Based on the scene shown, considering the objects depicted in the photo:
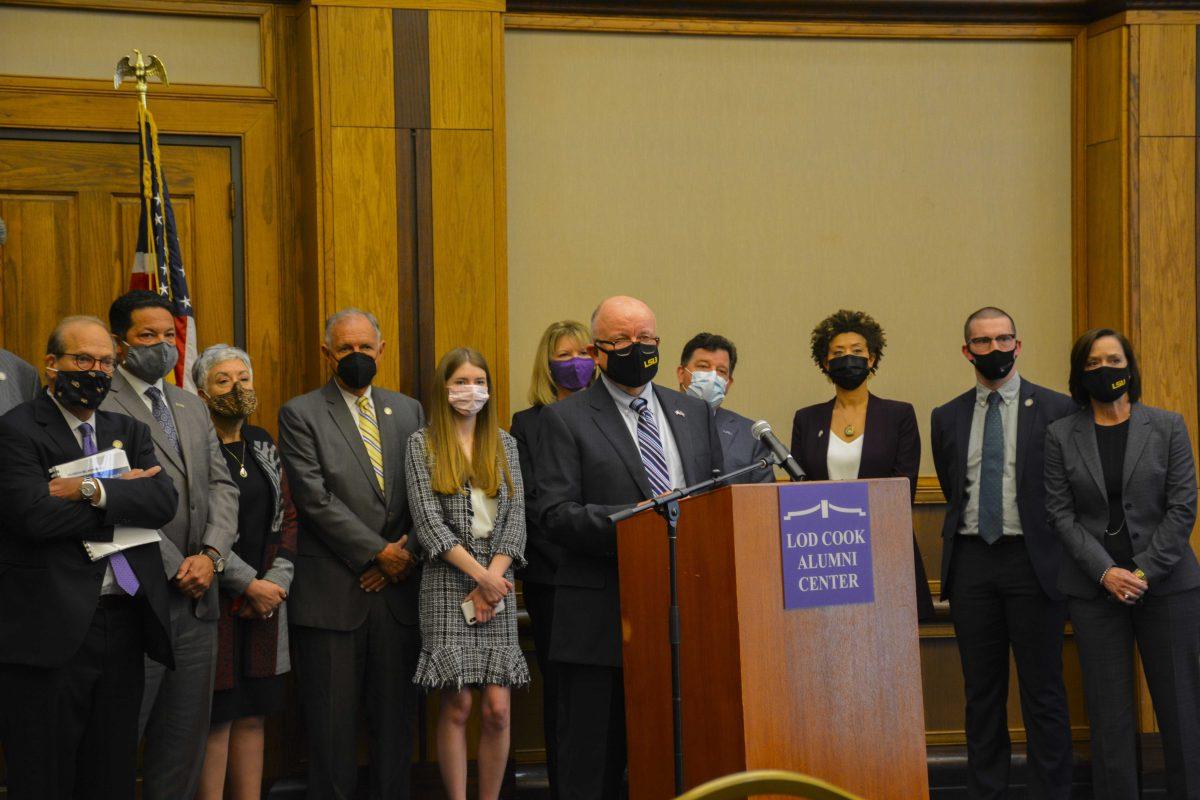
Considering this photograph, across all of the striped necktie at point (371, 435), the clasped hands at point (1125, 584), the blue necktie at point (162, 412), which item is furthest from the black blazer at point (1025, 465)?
the blue necktie at point (162, 412)

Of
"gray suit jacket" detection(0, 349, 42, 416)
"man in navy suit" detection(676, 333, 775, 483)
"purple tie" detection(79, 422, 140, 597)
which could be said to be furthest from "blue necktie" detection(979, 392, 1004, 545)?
"gray suit jacket" detection(0, 349, 42, 416)

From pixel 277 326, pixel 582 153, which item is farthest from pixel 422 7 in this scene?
pixel 277 326

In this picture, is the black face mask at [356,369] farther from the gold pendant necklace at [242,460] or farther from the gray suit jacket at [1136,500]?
the gray suit jacket at [1136,500]

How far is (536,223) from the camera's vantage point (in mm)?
6070

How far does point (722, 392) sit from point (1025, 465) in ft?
4.55

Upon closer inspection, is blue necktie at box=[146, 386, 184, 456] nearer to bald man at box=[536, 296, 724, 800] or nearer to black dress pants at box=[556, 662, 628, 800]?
bald man at box=[536, 296, 724, 800]

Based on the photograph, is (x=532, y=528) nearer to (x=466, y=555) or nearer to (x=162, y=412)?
(x=466, y=555)

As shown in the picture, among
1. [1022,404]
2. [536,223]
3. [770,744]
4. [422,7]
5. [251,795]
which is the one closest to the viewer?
[770,744]

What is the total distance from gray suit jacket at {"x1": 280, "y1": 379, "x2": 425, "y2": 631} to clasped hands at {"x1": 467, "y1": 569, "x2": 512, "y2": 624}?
1.05 feet

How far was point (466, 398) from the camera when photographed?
5.01 metres

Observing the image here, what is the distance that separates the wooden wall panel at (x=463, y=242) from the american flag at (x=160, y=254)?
100cm

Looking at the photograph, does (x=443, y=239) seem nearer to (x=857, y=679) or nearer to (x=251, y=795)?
(x=251, y=795)

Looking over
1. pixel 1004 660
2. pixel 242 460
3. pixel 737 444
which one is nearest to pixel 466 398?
pixel 242 460

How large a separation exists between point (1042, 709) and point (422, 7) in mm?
3659
